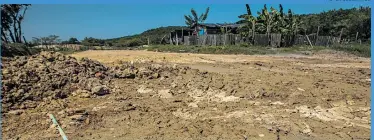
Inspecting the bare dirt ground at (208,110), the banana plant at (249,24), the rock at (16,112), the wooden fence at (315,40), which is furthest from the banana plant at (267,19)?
the rock at (16,112)

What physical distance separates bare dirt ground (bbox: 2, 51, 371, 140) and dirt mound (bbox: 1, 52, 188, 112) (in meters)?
0.14

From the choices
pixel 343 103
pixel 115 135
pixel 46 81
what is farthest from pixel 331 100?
pixel 46 81

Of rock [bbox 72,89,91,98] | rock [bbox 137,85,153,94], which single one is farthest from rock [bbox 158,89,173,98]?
rock [bbox 72,89,91,98]

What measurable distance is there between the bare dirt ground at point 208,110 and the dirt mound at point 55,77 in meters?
0.14

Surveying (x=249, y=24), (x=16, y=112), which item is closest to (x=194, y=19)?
(x=249, y=24)

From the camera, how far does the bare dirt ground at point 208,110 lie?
4.20m

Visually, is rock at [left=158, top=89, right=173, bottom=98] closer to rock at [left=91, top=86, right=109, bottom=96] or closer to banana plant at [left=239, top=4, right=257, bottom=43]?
rock at [left=91, top=86, right=109, bottom=96]

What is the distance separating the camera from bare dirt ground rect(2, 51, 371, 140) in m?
4.20

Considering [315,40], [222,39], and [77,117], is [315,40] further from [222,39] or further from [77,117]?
[77,117]

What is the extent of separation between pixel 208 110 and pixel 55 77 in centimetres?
259

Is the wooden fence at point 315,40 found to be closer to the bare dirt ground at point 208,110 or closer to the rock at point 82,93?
the bare dirt ground at point 208,110

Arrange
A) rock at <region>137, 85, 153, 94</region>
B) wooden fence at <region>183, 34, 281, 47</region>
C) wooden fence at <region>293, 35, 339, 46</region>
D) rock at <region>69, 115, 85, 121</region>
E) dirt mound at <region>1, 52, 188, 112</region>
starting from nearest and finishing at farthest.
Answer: rock at <region>69, 115, 85, 121</region>
dirt mound at <region>1, 52, 188, 112</region>
rock at <region>137, 85, 153, 94</region>
wooden fence at <region>183, 34, 281, 47</region>
wooden fence at <region>293, 35, 339, 46</region>

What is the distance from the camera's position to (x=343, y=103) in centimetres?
539

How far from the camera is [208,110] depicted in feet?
16.7
